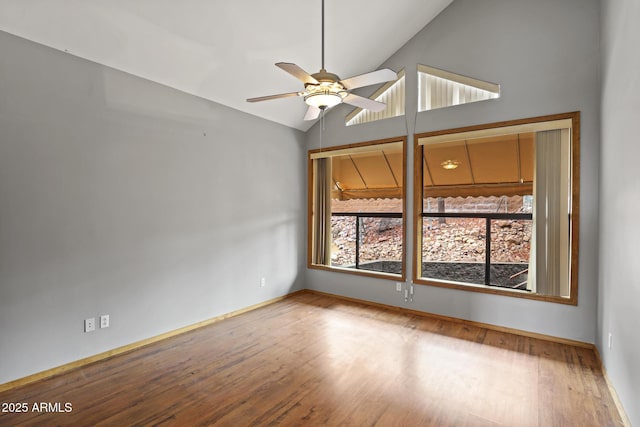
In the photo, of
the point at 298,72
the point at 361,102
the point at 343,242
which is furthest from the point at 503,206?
the point at 298,72

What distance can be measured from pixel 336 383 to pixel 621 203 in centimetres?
258

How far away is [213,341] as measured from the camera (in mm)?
3490

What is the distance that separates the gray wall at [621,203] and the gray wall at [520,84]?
23 centimetres

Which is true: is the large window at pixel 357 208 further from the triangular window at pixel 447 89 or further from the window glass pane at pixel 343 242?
the triangular window at pixel 447 89

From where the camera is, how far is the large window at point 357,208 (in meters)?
5.36

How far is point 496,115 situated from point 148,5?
377cm

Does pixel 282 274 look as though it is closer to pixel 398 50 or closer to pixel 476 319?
pixel 476 319

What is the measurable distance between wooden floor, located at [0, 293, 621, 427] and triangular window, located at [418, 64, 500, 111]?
2.86 m

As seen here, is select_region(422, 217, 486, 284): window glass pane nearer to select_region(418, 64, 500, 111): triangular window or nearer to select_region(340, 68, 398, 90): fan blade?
select_region(418, 64, 500, 111): triangular window

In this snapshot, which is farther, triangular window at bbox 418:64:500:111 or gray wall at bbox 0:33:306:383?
triangular window at bbox 418:64:500:111

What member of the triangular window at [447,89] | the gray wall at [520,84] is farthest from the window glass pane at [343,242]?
the triangular window at [447,89]

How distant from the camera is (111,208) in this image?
3131mm

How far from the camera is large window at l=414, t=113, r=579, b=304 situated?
11.5ft

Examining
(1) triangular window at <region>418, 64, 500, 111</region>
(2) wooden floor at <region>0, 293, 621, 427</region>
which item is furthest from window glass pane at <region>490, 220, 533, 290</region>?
(1) triangular window at <region>418, 64, 500, 111</region>
